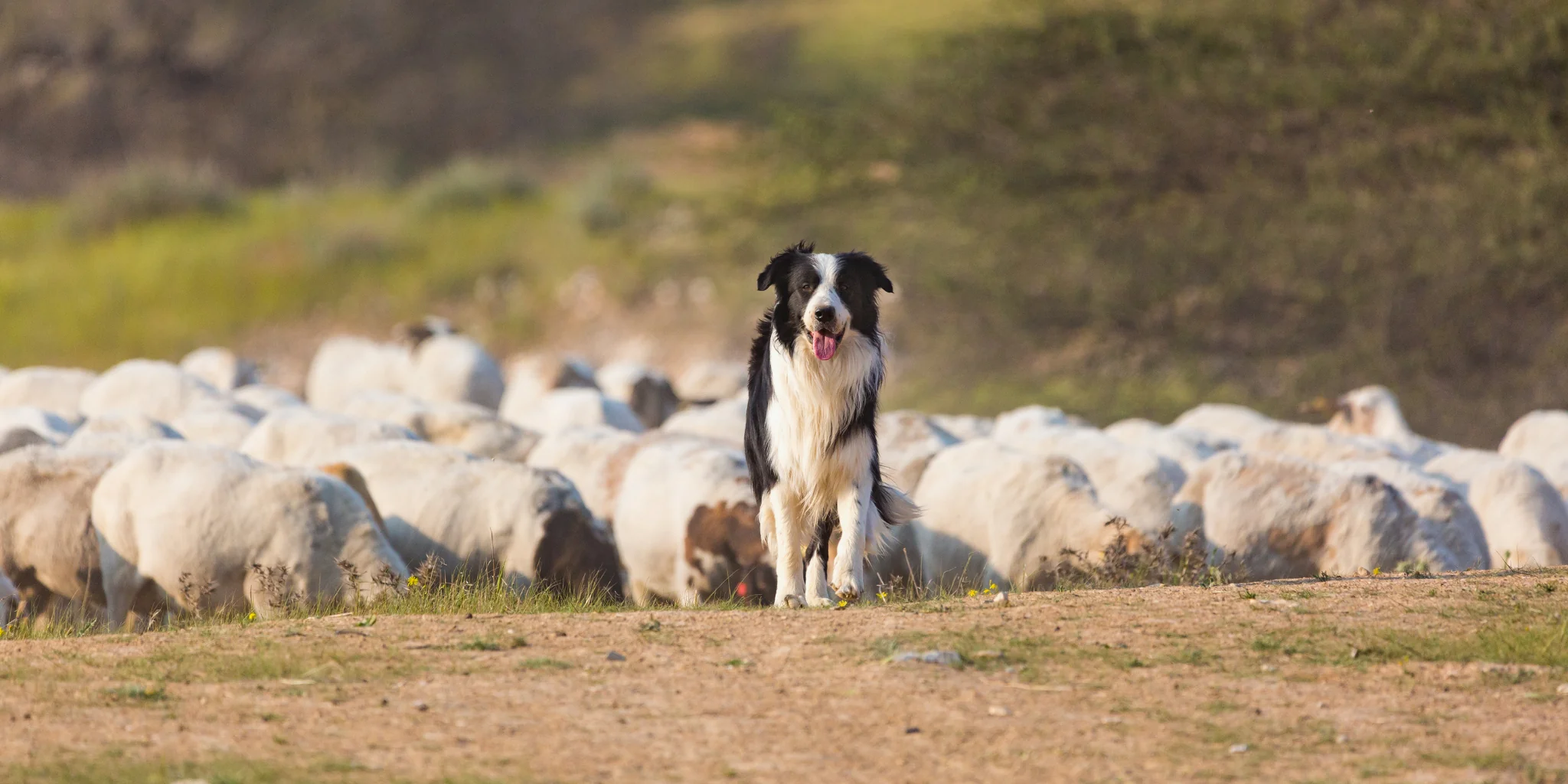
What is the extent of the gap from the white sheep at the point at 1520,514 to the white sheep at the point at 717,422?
15.8ft

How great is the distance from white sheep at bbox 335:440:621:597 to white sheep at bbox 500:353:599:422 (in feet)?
23.1

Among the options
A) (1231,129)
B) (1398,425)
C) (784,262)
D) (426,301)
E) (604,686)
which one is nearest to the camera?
(604,686)

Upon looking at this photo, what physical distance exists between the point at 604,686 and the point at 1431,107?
16288 mm

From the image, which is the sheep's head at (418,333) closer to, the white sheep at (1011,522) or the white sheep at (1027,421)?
the white sheep at (1027,421)

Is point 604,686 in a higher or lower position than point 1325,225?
lower

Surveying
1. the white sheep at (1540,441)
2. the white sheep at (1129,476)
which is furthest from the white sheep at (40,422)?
the white sheep at (1540,441)

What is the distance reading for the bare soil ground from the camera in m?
4.44

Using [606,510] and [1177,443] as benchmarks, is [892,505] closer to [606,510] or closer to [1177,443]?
[606,510]

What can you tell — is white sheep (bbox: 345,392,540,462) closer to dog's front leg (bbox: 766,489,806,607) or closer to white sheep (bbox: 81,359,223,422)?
white sheep (bbox: 81,359,223,422)

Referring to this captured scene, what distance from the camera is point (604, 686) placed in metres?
5.25

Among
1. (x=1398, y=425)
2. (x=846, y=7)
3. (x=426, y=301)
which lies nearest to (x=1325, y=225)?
(x=1398, y=425)

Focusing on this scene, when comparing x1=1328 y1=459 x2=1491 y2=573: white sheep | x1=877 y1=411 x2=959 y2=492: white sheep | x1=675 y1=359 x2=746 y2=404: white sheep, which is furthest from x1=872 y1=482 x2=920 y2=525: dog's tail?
x1=675 y1=359 x2=746 y2=404: white sheep

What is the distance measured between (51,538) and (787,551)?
403cm

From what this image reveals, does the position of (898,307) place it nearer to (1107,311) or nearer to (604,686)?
(1107,311)
